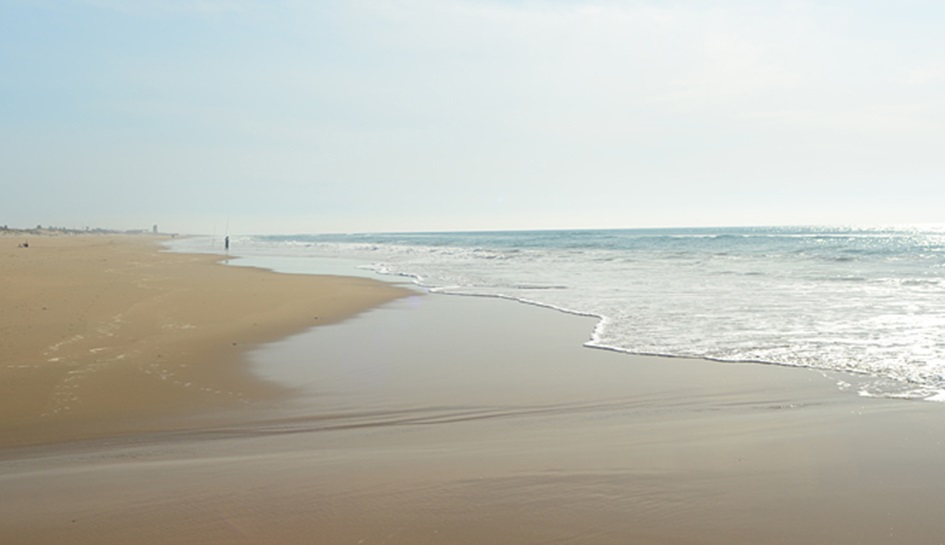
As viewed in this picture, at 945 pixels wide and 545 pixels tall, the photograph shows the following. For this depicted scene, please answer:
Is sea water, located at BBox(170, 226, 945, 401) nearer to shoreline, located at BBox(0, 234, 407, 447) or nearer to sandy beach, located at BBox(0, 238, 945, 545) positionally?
sandy beach, located at BBox(0, 238, 945, 545)

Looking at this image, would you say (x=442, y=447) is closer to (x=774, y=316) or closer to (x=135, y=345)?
(x=135, y=345)

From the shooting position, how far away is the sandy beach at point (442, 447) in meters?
3.35

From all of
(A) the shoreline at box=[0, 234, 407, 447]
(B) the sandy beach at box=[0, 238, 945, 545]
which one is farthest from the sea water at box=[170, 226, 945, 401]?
(A) the shoreline at box=[0, 234, 407, 447]

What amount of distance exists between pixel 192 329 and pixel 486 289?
8268 millimetres

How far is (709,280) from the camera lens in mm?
18781

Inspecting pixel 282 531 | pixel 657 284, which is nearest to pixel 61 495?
pixel 282 531

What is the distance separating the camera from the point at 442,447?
4.68 meters

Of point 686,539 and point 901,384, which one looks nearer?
point 686,539

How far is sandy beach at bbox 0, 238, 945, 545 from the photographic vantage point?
→ 335cm

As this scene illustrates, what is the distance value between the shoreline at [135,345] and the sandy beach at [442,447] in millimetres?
48

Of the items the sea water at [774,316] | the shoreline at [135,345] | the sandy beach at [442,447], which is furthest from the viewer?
the sea water at [774,316]

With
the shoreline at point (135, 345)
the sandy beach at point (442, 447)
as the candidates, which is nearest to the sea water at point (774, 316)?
the sandy beach at point (442, 447)

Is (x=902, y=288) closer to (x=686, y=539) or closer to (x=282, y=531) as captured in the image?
(x=686, y=539)

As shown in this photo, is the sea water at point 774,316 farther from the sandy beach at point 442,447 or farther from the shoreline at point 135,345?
the shoreline at point 135,345
